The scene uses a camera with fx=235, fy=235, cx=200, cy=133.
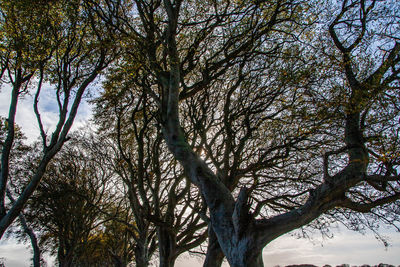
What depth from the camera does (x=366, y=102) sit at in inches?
259

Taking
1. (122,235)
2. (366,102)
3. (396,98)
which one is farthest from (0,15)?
(122,235)

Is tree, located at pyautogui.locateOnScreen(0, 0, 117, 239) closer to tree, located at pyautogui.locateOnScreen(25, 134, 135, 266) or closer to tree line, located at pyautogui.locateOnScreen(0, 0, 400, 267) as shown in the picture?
Answer: tree line, located at pyautogui.locateOnScreen(0, 0, 400, 267)

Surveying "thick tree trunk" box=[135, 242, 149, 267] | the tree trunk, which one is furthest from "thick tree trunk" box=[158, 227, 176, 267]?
"thick tree trunk" box=[135, 242, 149, 267]

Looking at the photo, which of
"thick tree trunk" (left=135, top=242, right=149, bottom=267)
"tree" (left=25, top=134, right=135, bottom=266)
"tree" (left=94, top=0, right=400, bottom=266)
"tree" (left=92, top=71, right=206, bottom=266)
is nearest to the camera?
"tree" (left=94, top=0, right=400, bottom=266)

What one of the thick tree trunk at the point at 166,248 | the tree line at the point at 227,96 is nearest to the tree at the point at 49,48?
the tree line at the point at 227,96

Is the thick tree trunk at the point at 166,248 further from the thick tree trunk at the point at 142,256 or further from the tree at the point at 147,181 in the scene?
the thick tree trunk at the point at 142,256

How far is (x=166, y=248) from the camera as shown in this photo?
32.4 feet

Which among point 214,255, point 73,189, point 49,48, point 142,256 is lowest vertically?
point 214,255

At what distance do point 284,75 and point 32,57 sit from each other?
10.1m

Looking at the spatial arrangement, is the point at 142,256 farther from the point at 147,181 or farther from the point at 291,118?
the point at 291,118

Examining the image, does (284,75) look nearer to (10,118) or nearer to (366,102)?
(366,102)

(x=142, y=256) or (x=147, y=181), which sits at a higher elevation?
(x=147, y=181)

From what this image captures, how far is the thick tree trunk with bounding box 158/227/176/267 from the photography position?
9.67 metres

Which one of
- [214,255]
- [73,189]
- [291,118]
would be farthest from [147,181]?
[73,189]
